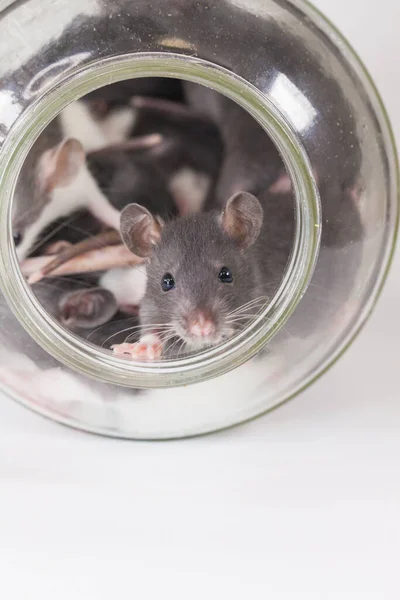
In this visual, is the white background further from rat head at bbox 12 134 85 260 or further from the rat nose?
rat head at bbox 12 134 85 260

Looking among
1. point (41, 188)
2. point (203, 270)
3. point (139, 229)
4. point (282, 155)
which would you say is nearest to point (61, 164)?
point (41, 188)

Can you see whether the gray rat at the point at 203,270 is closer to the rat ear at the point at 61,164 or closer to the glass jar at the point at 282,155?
the glass jar at the point at 282,155

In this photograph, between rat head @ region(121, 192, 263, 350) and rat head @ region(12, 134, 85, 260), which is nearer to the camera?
rat head @ region(121, 192, 263, 350)

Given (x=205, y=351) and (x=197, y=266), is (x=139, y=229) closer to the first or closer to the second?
(x=197, y=266)

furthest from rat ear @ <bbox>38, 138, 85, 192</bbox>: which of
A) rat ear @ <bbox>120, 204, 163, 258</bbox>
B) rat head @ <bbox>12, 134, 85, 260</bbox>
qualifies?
rat ear @ <bbox>120, 204, 163, 258</bbox>

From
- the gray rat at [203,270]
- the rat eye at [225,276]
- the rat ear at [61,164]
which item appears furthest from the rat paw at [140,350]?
the rat ear at [61,164]
